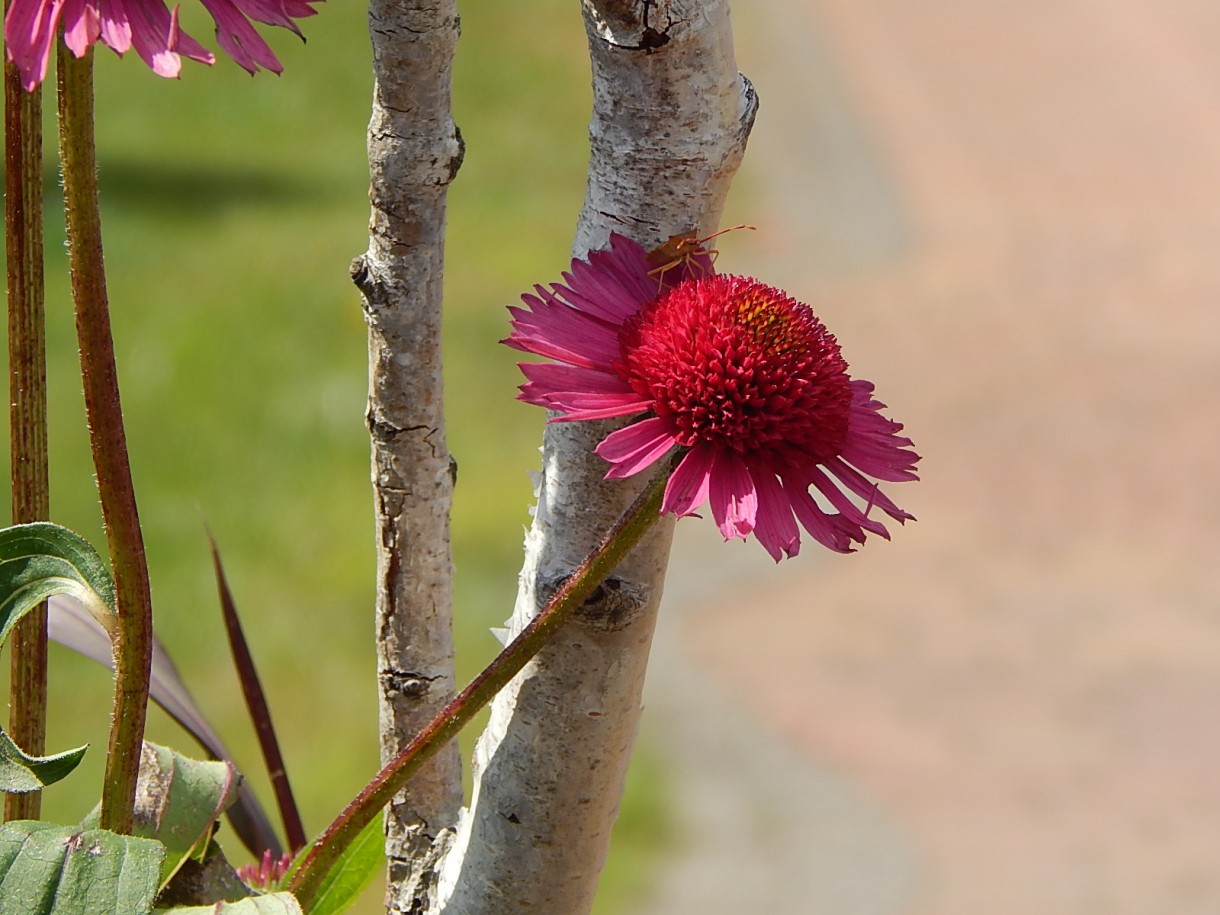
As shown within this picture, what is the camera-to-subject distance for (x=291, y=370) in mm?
3104

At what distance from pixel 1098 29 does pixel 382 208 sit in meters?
4.77

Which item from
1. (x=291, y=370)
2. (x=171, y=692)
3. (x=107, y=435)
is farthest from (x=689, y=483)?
(x=291, y=370)

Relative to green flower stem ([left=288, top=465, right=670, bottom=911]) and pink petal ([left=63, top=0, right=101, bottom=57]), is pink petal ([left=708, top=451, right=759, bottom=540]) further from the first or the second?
pink petal ([left=63, top=0, right=101, bottom=57])

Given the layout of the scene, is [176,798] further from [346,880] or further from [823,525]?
[823,525]

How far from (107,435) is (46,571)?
0.07 m

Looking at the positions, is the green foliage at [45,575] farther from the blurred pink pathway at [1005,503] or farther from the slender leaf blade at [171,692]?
the blurred pink pathway at [1005,503]

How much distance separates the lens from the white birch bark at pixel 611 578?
42 cm

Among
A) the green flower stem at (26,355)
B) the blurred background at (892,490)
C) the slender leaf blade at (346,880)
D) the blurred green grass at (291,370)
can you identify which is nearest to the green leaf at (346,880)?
the slender leaf blade at (346,880)

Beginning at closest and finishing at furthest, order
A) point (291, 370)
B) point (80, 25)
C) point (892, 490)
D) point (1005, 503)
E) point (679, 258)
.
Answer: point (80, 25) < point (679, 258) < point (892, 490) < point (1005, 503) < point (291, 370)

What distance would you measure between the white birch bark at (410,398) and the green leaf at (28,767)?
0.16 metres

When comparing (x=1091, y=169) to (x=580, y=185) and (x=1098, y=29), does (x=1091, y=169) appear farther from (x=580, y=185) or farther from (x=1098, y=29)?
(x=580, y=185)

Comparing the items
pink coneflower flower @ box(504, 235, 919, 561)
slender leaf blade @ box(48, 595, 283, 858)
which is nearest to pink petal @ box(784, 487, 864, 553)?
pink coneflower flower @ box(504, 235, 919, 561)

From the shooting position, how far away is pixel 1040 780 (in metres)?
2.20

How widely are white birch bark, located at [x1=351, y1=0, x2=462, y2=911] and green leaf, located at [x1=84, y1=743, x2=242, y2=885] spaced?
0.07 meters
